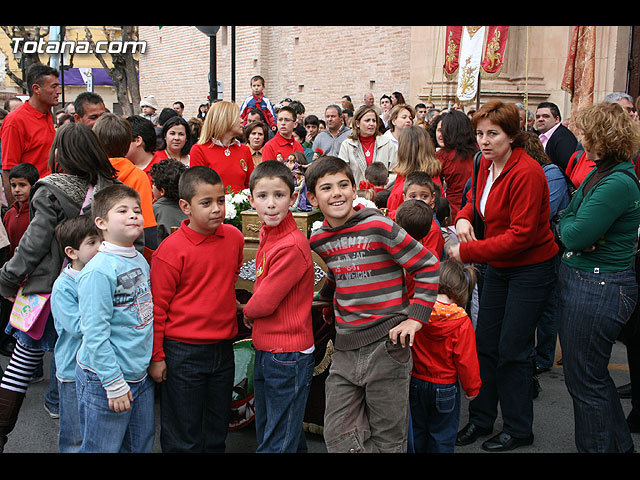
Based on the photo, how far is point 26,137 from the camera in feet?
19.1

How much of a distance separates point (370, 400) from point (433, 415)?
2.21 ft

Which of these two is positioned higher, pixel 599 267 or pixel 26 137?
pixel 26 137

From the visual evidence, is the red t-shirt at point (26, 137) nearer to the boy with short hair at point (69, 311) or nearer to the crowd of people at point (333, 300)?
the crowd of people at point (333, 300)

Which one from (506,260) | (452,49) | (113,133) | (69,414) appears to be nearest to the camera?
(69,414)

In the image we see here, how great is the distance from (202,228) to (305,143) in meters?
9.04

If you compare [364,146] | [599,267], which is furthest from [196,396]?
[364,146]

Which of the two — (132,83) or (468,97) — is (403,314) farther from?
(132,83)

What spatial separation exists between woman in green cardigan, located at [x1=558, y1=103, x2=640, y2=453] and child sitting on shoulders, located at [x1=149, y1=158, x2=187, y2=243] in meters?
2.60

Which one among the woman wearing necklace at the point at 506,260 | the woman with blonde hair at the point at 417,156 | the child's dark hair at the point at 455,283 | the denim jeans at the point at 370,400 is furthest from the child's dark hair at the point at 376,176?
the denim jeans at the point at 370,400

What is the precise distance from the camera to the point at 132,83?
26781mm

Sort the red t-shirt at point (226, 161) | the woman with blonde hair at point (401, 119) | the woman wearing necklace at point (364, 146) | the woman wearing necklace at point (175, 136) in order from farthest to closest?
the woman wearing necklace at point (364, 146), the woman with blonde hair at point (401, 119), the woman wearing necklace at point (175, 136), the red t-shirt at point (226, 161)

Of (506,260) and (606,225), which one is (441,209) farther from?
(606,225)

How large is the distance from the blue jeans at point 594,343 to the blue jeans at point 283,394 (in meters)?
1.50

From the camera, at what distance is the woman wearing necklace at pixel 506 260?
350 centimetres
